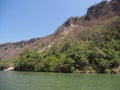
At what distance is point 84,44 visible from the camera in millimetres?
132625

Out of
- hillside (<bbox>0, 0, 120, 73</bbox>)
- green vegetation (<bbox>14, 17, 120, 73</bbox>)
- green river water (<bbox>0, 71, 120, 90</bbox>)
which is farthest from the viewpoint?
hillside (<bbox>0, 0, 120, 73</bbox>)

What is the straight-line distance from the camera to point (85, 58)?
11012 cm

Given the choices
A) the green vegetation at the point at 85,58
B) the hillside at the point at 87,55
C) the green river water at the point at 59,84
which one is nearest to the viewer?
the green river water at the point at 59,84

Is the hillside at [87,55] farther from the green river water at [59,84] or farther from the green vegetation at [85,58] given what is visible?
the green river water at [59,84]

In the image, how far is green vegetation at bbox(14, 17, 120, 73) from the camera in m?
107

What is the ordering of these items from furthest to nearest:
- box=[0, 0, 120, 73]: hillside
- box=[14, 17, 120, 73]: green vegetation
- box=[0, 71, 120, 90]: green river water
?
box=[0, 0, 120, 73]: hillside < box=[14, 17, 120, 73]: green vegetation < box=[0, 71, 120, 90]: green river water

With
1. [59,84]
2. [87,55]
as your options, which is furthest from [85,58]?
[59,84]

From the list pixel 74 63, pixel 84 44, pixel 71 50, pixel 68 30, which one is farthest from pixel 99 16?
pixel 74 63

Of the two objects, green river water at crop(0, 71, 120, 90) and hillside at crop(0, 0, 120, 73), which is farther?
hillside at crop(0, 0, 120, 73)

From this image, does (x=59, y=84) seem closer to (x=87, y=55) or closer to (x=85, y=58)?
(x=85, y=58)

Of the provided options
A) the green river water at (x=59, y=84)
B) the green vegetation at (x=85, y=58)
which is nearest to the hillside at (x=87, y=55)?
the green vegetation at (x=85, y=58)

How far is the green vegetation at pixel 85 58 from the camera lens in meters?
107

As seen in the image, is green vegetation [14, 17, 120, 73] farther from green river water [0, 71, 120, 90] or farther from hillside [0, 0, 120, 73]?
green river water [0, 71, 120, 90]

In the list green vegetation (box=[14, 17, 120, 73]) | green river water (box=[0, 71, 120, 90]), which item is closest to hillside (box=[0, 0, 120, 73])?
green vegetation (box=[14, 17, 120, 73])
